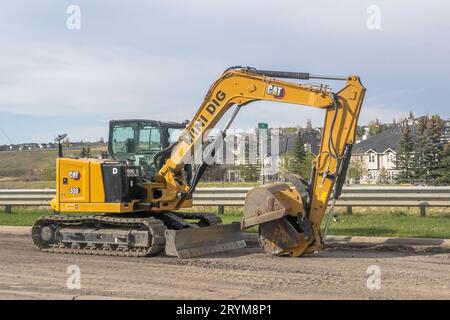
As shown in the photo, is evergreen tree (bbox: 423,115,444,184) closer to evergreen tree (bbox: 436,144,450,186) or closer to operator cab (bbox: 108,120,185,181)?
evergreen tree (bbox: 436,144,450,186)

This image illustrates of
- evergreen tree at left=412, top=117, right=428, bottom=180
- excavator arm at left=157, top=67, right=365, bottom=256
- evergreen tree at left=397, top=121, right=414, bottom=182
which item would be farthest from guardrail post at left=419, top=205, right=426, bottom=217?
evergreen tree at left=412, top=117, right=428, bottom=180

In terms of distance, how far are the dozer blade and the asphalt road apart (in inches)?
9.5

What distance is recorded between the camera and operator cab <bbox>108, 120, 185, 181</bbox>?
12.1 meters

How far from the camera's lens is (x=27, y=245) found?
13141mm

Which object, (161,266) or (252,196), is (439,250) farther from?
(161,266)

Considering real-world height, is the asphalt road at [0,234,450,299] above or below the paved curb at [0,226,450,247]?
below

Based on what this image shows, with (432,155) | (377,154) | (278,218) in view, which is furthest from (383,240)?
(377,154)

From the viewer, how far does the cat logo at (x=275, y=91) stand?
11.1 meters

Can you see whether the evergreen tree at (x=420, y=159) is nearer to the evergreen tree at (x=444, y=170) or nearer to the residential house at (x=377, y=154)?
the evergreen tree at (x=444, y=170)

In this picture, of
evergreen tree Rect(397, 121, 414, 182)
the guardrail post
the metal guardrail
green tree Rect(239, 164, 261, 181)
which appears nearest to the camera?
the metal guardrail

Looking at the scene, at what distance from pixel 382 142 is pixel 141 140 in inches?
3095

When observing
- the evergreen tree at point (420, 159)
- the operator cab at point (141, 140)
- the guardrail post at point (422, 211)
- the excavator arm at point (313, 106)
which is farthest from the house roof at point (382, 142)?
the excavator arm at point (313, 106)

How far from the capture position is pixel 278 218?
1045 centimetres
